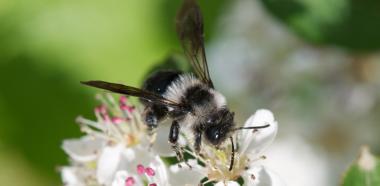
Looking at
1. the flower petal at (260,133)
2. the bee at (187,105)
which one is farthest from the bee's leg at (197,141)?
the flower petal at (260,133)

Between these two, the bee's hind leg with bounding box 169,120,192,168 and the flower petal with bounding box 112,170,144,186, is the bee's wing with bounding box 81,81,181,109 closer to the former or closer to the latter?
the bee's hind leg with bounding box 169,120,192,168

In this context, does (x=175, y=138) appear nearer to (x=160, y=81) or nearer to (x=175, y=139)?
(x=175, y=139)

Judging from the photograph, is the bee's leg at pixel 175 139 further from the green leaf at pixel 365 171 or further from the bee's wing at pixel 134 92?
the green leaf at pixel 365 171

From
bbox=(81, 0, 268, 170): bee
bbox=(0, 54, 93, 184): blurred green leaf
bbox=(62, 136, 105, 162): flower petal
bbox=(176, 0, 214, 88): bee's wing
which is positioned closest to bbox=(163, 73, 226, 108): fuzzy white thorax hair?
bbox=(81, 0, 268, 170): bee

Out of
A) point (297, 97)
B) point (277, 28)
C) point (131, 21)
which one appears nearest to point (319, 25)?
point (297, 97)

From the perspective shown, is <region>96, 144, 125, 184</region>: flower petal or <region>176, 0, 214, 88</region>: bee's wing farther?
<region>176, 0, 214, 88</region>: bee's wing

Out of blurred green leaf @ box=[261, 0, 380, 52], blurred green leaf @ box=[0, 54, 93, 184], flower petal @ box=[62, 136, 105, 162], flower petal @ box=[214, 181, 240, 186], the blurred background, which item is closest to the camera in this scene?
flower petal @ box=[214, 181, 240, 186]

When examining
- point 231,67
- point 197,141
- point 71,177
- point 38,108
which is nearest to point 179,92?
point 197,141
